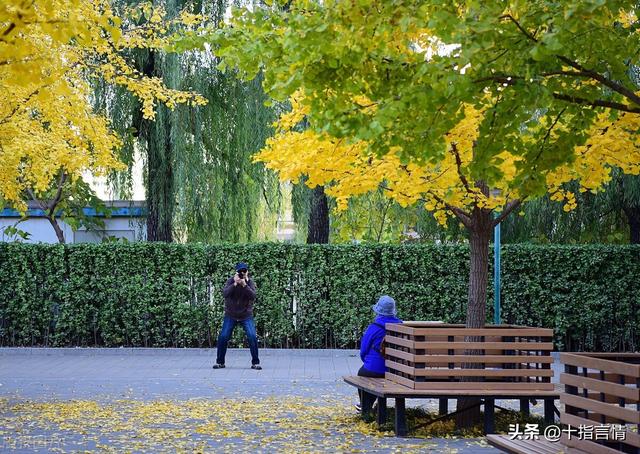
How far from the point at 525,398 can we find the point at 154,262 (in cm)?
1259

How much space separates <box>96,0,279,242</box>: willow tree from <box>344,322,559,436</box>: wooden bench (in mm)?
12250

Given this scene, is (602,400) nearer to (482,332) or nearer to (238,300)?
(482,332)

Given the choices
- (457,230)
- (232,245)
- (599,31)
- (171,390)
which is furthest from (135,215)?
(599,31)

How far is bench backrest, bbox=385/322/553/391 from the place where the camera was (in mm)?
10844

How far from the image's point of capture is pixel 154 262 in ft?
72.7

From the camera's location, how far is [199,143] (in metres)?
23.0

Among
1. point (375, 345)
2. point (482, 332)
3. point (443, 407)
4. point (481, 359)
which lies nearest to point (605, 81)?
point (482, 332)

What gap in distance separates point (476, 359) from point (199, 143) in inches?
515

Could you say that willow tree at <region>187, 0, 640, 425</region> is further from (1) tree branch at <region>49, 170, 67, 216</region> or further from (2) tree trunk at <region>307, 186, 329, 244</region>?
(1) tree branch at <region>49, 170, 67, 216</region>

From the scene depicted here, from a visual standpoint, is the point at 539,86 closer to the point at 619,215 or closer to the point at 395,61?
the point at 395,61

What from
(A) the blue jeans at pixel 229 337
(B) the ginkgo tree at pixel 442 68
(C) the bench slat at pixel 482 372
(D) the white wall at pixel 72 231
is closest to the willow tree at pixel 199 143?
(D) the white wall at pixel 72 231

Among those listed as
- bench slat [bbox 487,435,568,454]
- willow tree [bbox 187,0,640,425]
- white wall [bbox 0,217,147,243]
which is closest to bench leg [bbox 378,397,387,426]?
willow tree [bbox 187,0,640,425]

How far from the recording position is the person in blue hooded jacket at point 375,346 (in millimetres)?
11875

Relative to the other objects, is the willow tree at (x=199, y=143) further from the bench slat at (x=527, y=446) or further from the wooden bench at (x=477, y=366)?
the bench slat at (x=527, y=446)
